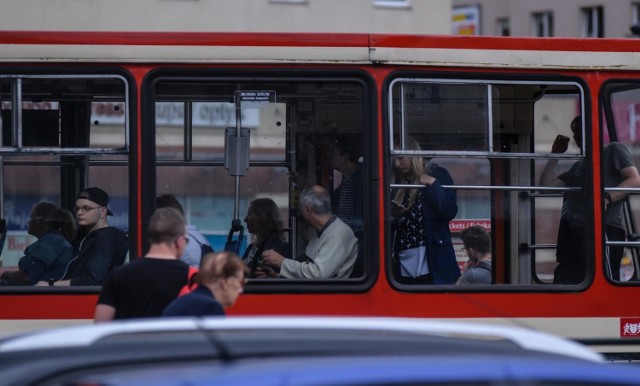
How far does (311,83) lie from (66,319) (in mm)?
1916

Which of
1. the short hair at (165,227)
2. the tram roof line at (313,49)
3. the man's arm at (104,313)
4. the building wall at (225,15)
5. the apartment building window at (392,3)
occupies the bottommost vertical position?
the man's arm at (104,313)

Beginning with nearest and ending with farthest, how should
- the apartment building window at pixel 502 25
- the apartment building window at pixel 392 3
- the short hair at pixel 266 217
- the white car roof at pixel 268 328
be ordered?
the white car roof at pixel 268 328, the short hair at pixel 266 217, the apartment building window at pixel 392 3, the apartment building window at pixel 502 25

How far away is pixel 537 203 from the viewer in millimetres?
6711

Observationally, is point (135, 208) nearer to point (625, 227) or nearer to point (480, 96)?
point (480, 96)

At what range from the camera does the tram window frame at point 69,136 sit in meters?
6.08

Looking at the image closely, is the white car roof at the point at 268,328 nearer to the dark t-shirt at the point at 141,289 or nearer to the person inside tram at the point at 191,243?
the dark t-shirt at the point at 141,289

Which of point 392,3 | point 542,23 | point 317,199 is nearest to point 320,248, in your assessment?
point 317,199

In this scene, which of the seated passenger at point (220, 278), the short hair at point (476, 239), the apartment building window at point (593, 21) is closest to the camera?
the seated passenger at point (220, 278)

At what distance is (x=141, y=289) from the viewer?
5.05m

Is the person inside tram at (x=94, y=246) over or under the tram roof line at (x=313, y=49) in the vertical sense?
under

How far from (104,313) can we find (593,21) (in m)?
33.0

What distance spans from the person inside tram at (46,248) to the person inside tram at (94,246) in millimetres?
48

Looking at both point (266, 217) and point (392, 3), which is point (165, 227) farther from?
point (392, 3)

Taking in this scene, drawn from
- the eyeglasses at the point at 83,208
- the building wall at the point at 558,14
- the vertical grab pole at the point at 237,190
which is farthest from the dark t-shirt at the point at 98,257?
the building wall at the point at 558,14
